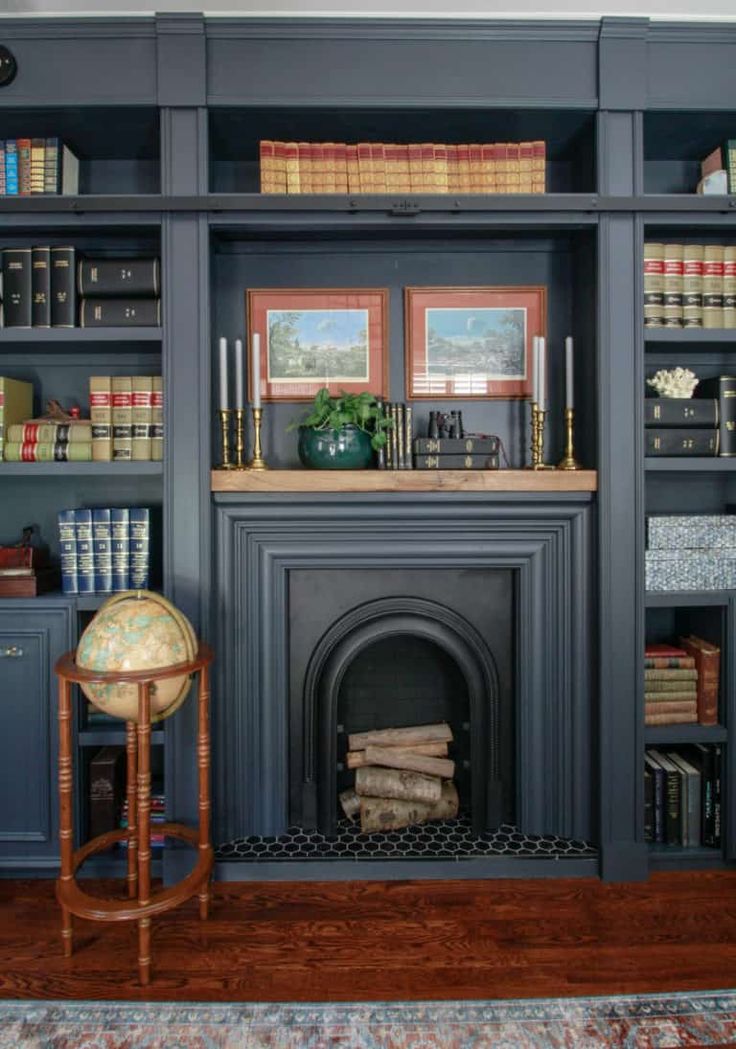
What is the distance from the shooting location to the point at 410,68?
7.76 ft

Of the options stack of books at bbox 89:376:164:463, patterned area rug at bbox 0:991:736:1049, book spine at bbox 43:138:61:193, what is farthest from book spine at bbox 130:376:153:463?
patterned area rug at bbox 0:991:736:1049

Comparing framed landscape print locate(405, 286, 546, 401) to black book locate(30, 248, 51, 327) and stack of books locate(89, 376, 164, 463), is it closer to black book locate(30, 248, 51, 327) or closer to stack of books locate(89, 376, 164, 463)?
stack of books locate(89, 376, 164, 463)

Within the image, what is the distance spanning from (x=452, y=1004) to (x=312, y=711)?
3.39 ft

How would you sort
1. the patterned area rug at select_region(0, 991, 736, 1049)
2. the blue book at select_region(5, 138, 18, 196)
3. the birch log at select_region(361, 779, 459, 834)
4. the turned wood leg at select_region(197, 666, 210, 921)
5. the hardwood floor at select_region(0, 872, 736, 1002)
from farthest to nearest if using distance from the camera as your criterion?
the birch log at select_region(361, 779, 459, 834) → the blue book at select_region(5, 138, 18, 196) → the turned wood leg at select_region(197, 666, 210, 921) → the hardwood floor at select_region(0, 872, 736, 1002) → the patterned area rug at select_region(0, 991, 736, 1049)

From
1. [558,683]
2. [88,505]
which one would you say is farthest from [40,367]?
[558,683]

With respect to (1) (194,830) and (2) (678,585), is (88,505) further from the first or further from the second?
(2) (678,585)

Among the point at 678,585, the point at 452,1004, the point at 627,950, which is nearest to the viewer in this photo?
the point at 452,1004

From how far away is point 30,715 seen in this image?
8.04ft

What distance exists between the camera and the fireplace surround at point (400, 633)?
249cm

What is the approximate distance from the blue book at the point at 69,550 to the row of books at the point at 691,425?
2025mm

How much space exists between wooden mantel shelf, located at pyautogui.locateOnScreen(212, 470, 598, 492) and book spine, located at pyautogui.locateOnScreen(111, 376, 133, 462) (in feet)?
1.18

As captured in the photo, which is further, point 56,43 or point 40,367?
point 40,367

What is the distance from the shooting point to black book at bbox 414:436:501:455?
2.49m

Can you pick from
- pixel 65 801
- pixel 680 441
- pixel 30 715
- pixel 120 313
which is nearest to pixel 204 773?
pixel 65 801
